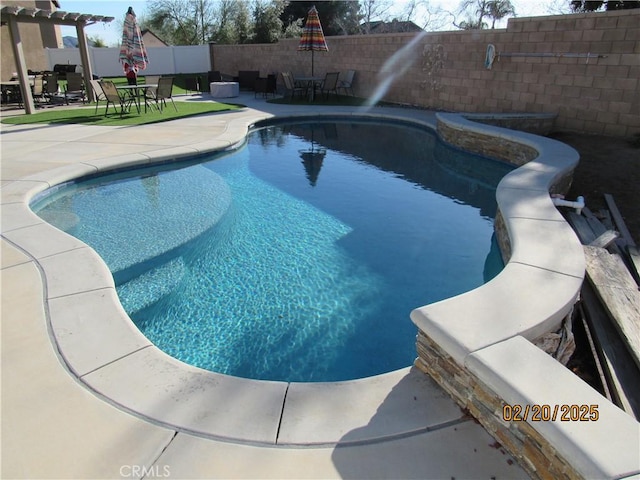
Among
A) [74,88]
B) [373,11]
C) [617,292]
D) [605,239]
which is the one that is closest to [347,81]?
[74,88]

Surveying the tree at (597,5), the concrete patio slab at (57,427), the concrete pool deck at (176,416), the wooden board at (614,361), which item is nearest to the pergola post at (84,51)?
the concrete pool deck at (176,416)

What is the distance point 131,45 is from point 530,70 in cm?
989

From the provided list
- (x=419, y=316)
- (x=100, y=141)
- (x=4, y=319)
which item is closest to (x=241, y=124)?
(x=100, y=141)

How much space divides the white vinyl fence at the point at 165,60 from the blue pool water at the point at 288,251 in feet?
56.7

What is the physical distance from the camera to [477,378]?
183 cm

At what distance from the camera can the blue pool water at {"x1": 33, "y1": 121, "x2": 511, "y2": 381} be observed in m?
3.04

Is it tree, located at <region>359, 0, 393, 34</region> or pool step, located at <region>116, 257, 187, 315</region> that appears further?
tree, located at <region>359, 0, 393, 34</region>

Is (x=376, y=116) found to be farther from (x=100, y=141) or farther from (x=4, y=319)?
(x=4, y=319)

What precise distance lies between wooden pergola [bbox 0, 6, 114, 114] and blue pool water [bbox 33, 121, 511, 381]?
626 cm

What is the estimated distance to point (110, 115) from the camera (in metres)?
10.8

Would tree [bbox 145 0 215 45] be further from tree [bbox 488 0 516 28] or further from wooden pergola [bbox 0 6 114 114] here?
wooden pergola [bbox 0 6 114 114]

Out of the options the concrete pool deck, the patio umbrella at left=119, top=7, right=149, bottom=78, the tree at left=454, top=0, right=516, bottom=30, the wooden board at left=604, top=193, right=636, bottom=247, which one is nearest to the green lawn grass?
the patio umbrella at left=119, top=7, right=149, bottom=78

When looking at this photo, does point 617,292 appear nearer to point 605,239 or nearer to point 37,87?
point 605,239

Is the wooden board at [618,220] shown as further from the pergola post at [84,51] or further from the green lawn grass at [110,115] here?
the pergola post at [84,51]
